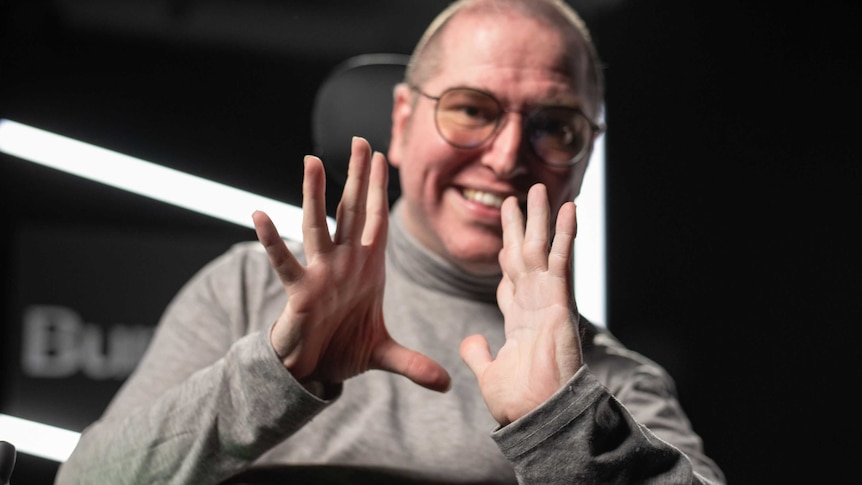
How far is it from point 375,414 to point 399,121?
0.29 metres

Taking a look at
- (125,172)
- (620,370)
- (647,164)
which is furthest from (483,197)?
(125,172)

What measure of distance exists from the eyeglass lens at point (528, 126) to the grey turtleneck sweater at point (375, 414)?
0.46 ft

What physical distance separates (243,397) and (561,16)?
441 mm

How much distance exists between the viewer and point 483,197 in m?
0.77

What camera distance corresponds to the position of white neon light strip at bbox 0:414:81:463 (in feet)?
3.57

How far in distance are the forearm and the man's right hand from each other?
0.8 inches

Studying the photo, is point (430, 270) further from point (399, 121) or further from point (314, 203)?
point (314, 203)

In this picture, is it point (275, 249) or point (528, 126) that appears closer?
point (275, 249)

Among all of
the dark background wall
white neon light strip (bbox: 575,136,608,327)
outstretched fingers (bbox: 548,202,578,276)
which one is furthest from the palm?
the dark background wall

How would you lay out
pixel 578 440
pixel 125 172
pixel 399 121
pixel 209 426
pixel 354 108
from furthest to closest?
pixel 125 172 → pixel 354 108 → pixel 399 121 → pixel 209 426 → pixel 578 440

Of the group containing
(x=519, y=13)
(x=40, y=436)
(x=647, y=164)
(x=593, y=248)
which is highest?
(x=519, y=13)

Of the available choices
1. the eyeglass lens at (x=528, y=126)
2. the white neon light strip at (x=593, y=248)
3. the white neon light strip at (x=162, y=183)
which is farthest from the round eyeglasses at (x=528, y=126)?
the white neon light strip at (x=162, y=183)

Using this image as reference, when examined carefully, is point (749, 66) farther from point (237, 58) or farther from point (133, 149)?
point (133, 149)

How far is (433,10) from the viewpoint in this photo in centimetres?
128
